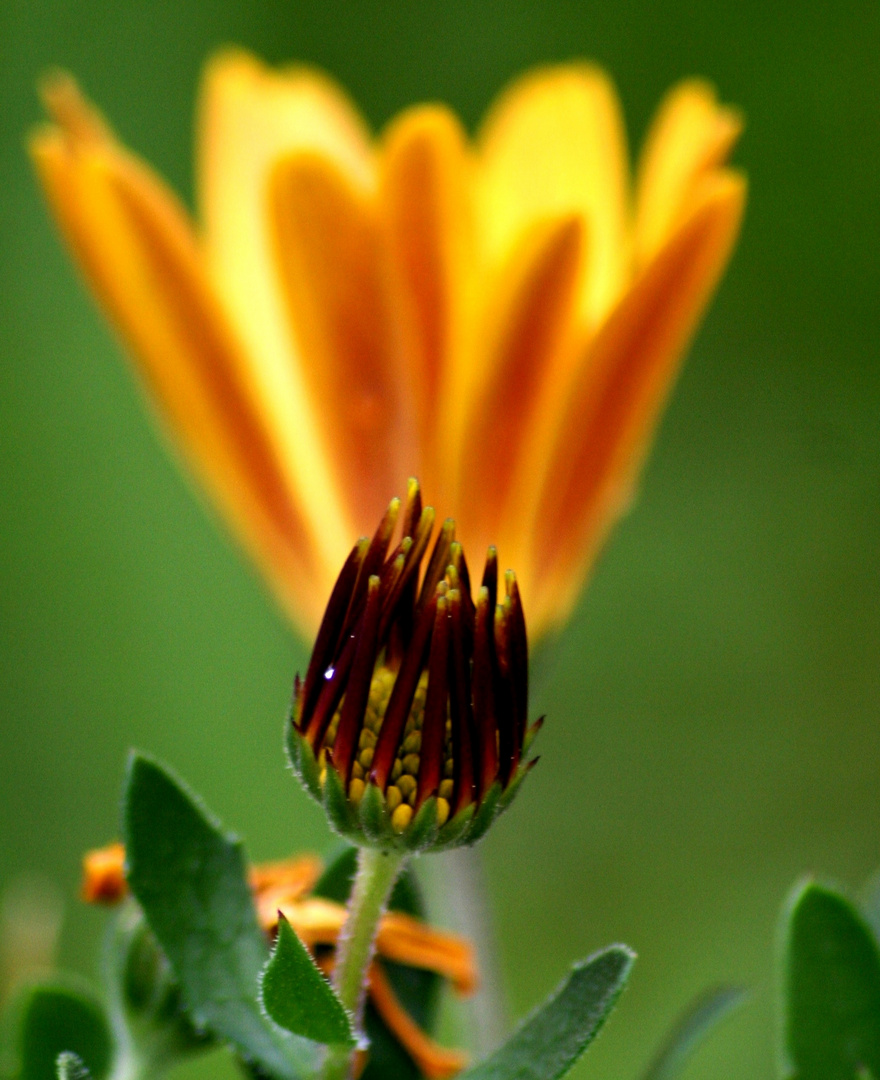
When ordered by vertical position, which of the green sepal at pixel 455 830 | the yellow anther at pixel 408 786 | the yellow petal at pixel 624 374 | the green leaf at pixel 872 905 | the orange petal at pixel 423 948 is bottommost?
the green leaf at pixel 872 905

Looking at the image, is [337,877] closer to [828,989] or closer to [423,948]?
[423,948]

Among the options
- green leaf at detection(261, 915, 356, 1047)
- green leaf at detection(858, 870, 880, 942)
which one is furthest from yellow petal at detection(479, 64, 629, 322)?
green leaf at detection(261, 915, 356, 1047)

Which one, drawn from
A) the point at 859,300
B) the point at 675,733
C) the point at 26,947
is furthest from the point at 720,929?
the point at 26,947

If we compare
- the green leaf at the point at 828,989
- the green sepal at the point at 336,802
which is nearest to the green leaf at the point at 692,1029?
the green leaf at the point at 828,989

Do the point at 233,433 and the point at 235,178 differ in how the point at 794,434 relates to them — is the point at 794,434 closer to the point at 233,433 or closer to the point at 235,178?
the point at 235,178

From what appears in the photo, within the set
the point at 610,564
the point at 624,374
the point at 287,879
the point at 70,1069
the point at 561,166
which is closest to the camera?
the point at 70,1069

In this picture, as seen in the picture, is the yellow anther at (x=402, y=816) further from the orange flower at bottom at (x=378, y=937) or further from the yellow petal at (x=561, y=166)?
the yellow petal at (x=561, y=166)

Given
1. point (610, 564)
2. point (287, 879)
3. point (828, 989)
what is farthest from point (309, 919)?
point (610, 564)
